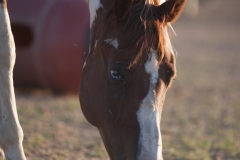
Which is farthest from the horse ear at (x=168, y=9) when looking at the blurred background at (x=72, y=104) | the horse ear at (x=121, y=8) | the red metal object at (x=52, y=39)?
the red metal object at (x=52, y=39)

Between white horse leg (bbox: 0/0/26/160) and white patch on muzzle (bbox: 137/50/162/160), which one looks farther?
white horse leg (bbox: 0/0/26/160)

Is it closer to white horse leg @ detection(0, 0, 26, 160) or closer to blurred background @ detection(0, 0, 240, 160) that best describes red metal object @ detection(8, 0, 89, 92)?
blurred background @ detection(0, 0, 240, 160)

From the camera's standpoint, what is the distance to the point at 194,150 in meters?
5.03

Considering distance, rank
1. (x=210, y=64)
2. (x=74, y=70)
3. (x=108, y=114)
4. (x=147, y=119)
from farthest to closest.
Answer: (x=210, y=64), (x=74, y=70), (x=108, y=114), (x=147, y=119)

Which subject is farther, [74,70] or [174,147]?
[74,70]

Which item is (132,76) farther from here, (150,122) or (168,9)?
(168,9)

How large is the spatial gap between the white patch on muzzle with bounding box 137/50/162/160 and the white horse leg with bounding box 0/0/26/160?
0.88 meters

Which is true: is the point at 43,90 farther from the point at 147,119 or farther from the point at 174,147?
the point at 147,119

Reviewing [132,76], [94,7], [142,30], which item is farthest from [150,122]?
[94,7]

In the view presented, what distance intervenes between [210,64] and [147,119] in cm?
899

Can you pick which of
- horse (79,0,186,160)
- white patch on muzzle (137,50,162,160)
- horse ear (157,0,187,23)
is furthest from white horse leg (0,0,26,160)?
horse ear (157,0,187,23)

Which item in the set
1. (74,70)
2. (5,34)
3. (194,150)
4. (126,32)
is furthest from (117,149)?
(74,70)

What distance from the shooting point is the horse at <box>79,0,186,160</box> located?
2838 millimetres

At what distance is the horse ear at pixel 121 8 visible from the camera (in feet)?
9.92
